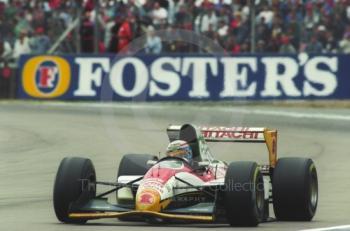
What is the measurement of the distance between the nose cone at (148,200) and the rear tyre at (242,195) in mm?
685

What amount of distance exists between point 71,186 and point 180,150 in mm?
1316

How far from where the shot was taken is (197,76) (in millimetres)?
32094

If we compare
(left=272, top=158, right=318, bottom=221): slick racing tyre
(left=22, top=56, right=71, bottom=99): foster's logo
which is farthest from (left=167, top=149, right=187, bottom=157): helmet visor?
(left=22, top=56, right=71, bottom=99): foster's logo

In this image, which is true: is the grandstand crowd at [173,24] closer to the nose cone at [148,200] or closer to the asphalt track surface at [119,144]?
the asphalt track surface at [119,144]

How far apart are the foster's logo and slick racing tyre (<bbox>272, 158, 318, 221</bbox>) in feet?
65.9

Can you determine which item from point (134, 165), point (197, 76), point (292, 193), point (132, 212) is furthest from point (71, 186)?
point (197, 76)

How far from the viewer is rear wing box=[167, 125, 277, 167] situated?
13.5 m

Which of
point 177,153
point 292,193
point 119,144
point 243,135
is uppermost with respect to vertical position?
point 243,135

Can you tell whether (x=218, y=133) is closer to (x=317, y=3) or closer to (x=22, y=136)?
(x=22, y=136)

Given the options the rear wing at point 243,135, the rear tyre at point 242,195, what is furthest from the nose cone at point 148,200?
the rear wing at point 243,135

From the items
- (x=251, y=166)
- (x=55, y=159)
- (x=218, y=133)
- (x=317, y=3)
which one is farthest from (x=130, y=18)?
(x=251, y=166)

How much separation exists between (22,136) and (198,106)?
7.73 meters

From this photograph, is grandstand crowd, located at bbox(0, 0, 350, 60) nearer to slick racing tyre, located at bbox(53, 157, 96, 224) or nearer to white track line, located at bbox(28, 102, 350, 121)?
white track line, located at bbox(28, 102, 350, 121)

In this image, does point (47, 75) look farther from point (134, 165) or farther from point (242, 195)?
point (242, 195)
